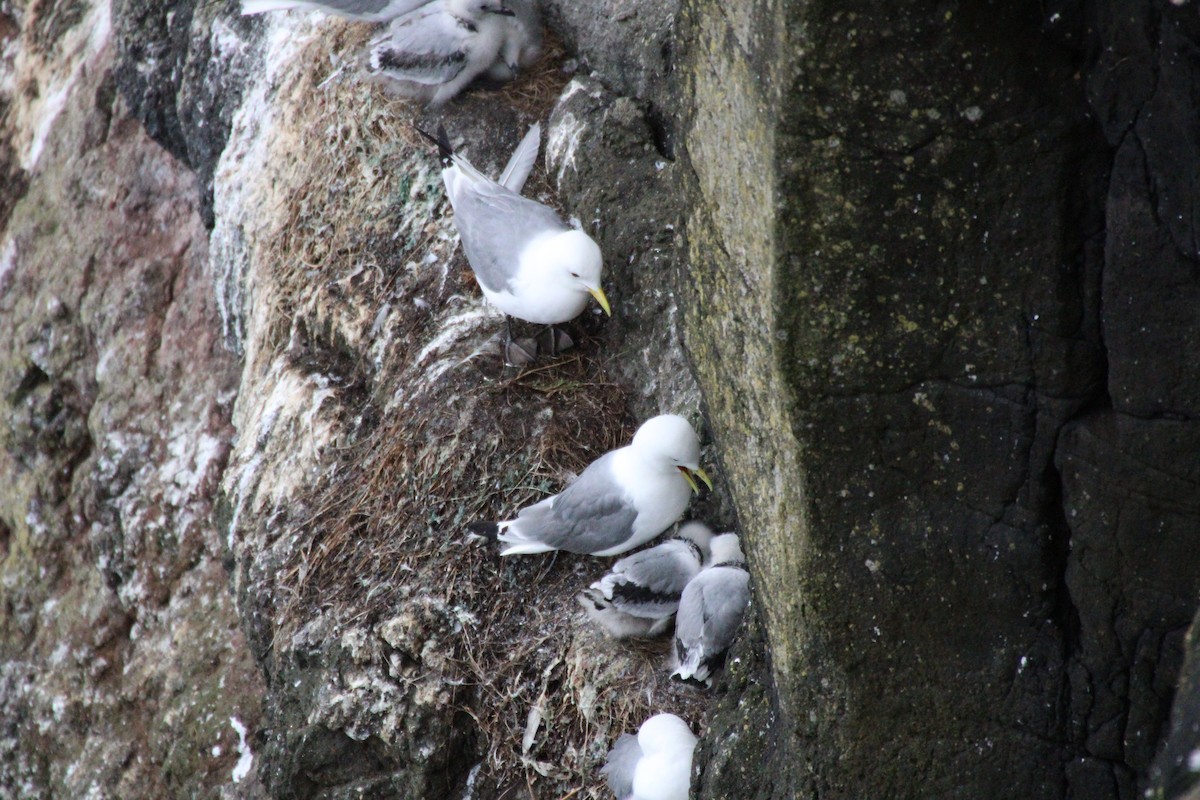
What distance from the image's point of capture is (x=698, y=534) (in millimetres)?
4039

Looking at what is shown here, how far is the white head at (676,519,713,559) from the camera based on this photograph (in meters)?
3.99

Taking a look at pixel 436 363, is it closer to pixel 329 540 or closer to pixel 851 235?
pixel 329 540

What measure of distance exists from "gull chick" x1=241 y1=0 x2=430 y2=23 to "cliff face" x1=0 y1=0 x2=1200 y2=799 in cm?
29

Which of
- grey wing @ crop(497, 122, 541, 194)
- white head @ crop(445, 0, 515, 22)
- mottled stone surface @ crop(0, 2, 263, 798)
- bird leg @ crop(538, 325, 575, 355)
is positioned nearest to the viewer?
bird leg @ crop(538, 325, 575, 355)

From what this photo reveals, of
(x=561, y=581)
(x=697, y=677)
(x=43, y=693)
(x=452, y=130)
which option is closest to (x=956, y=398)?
(x=697, y=677)

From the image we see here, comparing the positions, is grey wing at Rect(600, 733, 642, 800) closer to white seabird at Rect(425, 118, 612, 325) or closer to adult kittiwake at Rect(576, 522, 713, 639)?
adult kittiwake at Rect(576, 522, 713, 639)

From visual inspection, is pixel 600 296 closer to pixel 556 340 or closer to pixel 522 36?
pixel 556 340

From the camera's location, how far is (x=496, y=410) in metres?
4.29

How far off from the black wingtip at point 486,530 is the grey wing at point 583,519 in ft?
0.36

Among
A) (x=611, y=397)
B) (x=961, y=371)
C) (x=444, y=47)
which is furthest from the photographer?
(x=444, y=47)

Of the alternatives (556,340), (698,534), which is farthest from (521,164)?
(698,534)

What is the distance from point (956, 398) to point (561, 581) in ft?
7.04

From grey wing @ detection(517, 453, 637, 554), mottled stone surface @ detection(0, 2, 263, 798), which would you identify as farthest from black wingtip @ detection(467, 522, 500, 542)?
mottled stone surface @ detection(0, 2, 263, 798)

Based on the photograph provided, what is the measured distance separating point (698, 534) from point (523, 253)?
1188mm
